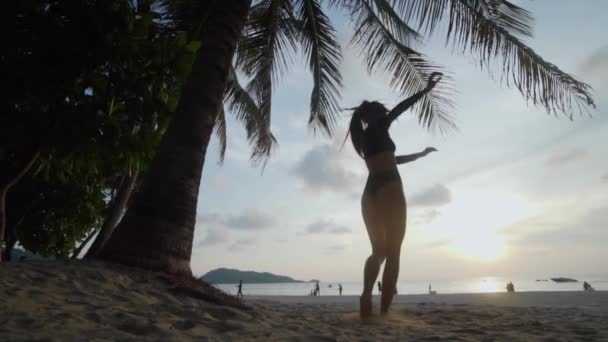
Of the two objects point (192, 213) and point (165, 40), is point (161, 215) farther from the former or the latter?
point (165, 40)

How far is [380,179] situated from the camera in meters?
3.35

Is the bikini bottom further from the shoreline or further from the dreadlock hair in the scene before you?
the shoreline

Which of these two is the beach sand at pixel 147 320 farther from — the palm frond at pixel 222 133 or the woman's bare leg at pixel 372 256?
the palm frond at pixel 222 133

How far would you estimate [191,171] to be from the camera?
11.4 ft

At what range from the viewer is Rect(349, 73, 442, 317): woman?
3.22m

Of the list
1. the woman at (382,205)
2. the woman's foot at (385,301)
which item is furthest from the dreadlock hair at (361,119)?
the woman's foot at (385,301)

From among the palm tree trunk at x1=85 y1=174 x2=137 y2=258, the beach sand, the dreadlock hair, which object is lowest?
the beach sand

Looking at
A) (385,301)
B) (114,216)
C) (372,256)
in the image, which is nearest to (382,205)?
(372,256)

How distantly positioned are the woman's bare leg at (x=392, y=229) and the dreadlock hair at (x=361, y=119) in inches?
22.7

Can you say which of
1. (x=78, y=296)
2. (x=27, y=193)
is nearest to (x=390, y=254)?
(x=78, y=296)

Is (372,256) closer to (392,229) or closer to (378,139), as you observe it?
(392,229)

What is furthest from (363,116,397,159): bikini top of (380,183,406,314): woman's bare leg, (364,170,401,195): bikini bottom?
(380,183,406,314): woman's bare leg

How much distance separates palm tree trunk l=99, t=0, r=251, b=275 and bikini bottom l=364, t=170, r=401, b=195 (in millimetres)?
1612

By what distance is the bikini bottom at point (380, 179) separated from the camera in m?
3.32
